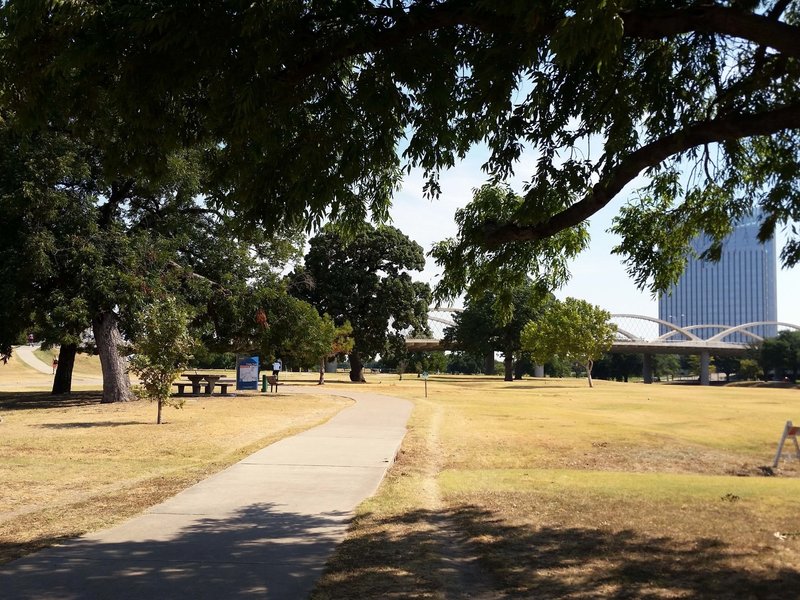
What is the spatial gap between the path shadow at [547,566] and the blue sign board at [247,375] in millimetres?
32016

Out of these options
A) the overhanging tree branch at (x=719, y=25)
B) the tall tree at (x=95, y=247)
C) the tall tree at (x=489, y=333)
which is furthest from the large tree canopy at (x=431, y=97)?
the tall tree at (x=489, y=333)

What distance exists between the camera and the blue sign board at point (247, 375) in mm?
37969

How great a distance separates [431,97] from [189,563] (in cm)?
492

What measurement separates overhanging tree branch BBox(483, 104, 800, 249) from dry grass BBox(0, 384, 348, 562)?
5178mm

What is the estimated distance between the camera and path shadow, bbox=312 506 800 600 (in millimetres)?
4992

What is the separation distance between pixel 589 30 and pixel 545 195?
119 inches

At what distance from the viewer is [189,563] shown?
215 inches

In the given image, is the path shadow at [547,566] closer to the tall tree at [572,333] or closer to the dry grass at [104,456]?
the dry grass at [104,456]

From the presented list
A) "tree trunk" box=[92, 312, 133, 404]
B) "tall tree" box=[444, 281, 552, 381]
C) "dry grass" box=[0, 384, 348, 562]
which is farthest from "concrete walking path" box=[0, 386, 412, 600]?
"tall tree" box=[444, 281, 552, 381]

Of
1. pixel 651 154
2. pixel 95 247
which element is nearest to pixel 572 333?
pixel 95 247

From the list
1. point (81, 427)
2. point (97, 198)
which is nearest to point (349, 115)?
point (81, 427)

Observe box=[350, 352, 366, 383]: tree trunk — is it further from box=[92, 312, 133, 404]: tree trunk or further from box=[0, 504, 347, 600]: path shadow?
box=[0, 504, 347, 600]: path shadow

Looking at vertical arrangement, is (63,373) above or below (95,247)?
below

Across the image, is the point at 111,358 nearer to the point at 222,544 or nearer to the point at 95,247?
the point at 95,247
